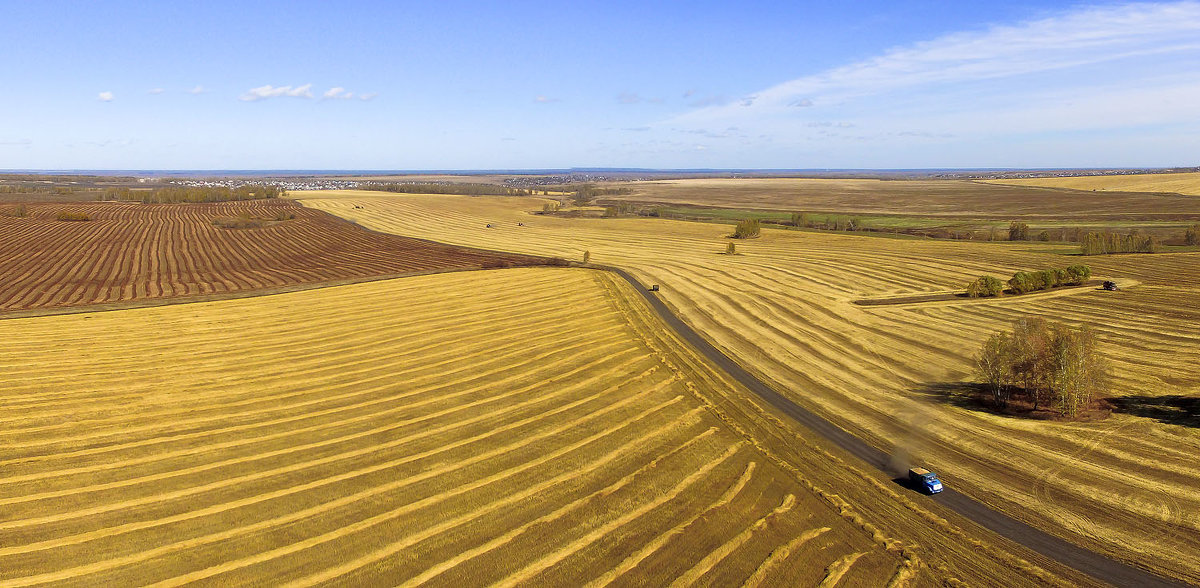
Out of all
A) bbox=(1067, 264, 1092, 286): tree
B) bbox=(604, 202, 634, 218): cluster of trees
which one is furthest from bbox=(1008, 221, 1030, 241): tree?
bbox=(604, 202, 634, 218): cluster of trees

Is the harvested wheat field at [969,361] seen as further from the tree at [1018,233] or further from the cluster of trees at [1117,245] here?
the tree at [1018,233]

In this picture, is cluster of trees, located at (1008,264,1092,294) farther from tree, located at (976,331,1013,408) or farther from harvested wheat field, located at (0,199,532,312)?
harvested wheat field, located at (0,199,532,312)

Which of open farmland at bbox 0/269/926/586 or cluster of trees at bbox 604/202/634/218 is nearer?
open farmland at bbox 0/269/926/586

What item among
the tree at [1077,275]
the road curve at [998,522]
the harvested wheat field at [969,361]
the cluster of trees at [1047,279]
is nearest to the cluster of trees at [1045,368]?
the harvested wheat field at [969,361]

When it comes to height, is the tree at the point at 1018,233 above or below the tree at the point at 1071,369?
above

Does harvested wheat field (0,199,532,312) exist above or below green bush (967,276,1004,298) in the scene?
above

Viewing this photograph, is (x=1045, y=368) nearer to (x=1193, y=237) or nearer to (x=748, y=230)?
(x=748, y=230)
